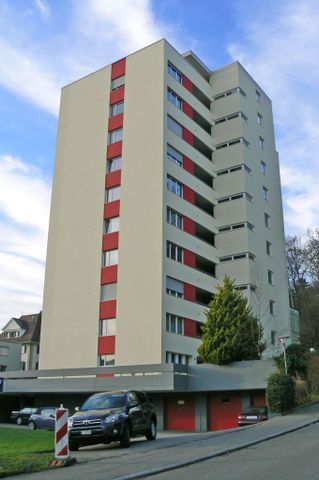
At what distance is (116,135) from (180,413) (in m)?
23.2

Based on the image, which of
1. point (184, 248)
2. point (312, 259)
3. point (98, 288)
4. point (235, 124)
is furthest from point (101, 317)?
point (312, 259)

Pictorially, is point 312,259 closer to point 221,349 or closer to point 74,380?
point 221,349

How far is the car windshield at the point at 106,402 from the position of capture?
15.7 metres

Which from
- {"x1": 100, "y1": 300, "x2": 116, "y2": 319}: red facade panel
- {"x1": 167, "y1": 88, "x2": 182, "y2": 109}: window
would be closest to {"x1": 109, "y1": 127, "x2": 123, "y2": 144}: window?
{"x1": 167, "y1": 88, "x2": 182, "y2": 109}: window

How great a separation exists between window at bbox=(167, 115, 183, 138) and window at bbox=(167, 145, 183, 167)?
68.3 inches

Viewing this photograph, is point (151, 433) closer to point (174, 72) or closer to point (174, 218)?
point (174, 218)

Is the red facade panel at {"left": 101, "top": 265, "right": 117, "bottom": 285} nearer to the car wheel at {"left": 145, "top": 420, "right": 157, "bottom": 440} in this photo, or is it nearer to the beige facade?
the beige facade

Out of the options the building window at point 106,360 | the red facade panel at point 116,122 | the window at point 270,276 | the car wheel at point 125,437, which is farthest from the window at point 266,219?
the car wheel at point 125,437

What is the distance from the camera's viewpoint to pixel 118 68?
4631 cm

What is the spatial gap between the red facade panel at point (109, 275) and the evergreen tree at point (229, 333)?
8904 millimetres

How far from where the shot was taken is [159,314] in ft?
118

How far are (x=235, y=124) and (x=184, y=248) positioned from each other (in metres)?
15.0

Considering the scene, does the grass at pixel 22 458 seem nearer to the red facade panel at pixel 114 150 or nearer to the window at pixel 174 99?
the red facade panel at pixel 114 150

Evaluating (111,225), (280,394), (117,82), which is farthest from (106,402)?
(117,82)
